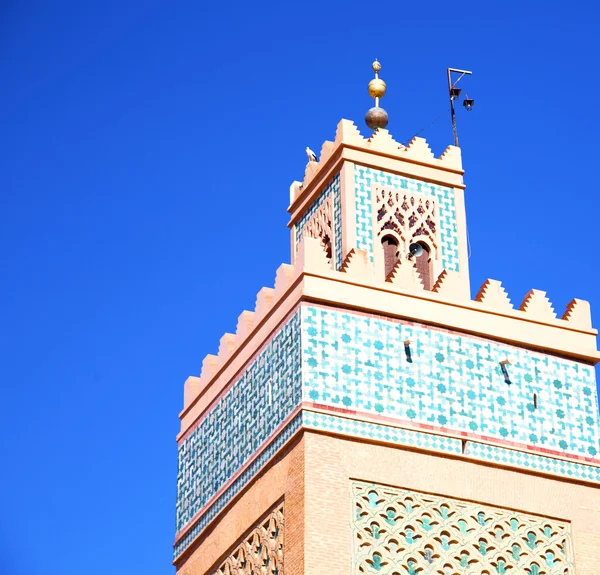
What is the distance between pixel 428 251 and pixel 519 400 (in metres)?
2.07

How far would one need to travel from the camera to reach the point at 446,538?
579 inches

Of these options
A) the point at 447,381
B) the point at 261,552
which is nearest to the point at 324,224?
the point at 447,381

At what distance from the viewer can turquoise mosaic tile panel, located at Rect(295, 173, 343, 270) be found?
16625 mm

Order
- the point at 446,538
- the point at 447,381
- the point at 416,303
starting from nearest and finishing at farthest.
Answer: the point at 446,538 < the point at 447,381 < the point at 416,303

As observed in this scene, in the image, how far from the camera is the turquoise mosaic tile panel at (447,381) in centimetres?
1493

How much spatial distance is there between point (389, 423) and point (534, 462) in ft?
4.85

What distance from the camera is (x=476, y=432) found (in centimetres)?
1524

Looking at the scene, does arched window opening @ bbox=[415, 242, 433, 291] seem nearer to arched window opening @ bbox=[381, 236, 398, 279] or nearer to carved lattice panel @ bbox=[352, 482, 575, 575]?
arched window opening @ bbox=[381, 236, 398, 279]

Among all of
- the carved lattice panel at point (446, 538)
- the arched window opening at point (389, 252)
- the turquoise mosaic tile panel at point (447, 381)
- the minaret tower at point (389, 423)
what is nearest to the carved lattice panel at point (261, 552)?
the minaret tower at point (389, 423)

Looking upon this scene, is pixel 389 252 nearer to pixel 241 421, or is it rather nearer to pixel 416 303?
pixel 416 303

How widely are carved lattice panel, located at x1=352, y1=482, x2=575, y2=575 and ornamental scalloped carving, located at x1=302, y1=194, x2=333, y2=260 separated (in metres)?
3.10

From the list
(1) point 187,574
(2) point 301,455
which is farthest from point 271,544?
(1) point 187,574

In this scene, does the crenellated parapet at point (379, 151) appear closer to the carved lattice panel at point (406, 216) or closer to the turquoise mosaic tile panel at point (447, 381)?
the carved lattice panel at point (406, 216)

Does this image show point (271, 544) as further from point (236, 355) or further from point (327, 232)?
point (327, 232)
